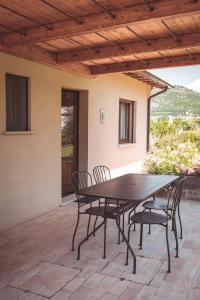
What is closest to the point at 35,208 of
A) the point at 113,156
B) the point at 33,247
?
the point at 33,247

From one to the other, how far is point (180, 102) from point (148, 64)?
16169 mm

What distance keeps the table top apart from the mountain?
659 inches

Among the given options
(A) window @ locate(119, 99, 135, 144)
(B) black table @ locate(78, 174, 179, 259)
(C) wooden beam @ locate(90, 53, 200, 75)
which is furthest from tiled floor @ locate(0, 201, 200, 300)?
(A) window @ locate(119, 99, 135, 144)

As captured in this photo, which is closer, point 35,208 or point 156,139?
point 35,208

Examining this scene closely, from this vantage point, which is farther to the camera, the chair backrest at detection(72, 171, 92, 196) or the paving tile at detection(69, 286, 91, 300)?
the chair backrest at detection(72, 171, 92, 196)

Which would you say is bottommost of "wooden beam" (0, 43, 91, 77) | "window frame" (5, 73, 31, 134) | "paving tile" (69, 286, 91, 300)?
"paving tile" (69, 286, 91, 300)

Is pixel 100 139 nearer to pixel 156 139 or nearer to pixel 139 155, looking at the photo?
pixel 139 155

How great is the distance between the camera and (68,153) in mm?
6246

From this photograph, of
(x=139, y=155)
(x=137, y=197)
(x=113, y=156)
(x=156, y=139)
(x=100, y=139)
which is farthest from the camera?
(x=156, y=139)

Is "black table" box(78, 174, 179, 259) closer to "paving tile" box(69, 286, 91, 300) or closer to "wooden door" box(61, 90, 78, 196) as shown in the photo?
"paving tile" box(69, 286, 91, 300)

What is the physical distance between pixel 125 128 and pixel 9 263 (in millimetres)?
6002

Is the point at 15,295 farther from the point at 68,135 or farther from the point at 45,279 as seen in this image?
the point at 68,135

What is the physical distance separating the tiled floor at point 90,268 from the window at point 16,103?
1472mm

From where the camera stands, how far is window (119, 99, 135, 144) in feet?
28.2
